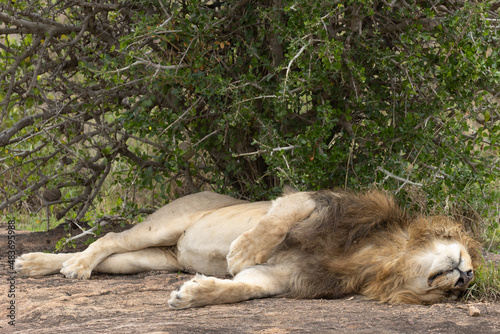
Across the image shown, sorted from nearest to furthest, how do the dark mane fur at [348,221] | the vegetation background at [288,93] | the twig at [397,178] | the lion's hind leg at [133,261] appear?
the dark mane fur at [348,221] → the twig at [397,178] → the vegetation background at [288,93] → the lion's hind leg at [133,261]

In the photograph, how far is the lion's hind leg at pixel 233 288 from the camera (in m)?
3.04

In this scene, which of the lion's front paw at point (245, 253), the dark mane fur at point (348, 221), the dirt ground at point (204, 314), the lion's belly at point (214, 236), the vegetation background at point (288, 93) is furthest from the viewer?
the lion's belly at point (214, 236)

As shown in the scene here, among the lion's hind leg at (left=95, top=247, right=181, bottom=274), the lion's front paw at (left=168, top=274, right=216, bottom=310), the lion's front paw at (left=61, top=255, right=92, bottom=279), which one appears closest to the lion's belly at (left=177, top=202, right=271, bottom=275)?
the lion's hind leg at (left=95, top=247, right=181, bottom=274)

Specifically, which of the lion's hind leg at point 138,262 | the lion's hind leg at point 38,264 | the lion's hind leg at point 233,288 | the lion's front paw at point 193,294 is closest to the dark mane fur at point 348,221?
the lion's hind leg at point 233,288

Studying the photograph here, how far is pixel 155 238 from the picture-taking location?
14.3 feet

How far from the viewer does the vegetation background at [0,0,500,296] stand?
12.8 feet

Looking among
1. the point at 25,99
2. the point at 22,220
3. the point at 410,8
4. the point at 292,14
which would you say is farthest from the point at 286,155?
the point at 22,220

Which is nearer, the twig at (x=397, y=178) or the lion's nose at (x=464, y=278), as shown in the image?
the lion's nose at (x=464, y=278)

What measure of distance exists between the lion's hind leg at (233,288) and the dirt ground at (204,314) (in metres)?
0.06

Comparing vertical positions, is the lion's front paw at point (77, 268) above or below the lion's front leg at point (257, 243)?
below

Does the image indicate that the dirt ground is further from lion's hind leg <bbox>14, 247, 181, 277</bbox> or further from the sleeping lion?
lion's hind leg <bbox>14, 247, 181, 277</bbox>

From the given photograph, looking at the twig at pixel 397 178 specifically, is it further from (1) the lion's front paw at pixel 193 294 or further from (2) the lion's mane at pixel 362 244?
(1) the lion's front paw at pixel 193 294

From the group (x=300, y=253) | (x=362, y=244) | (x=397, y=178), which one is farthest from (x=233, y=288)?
(x=397, y=178)

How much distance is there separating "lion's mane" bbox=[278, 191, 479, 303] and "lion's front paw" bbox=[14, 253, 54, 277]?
68.5 inches
